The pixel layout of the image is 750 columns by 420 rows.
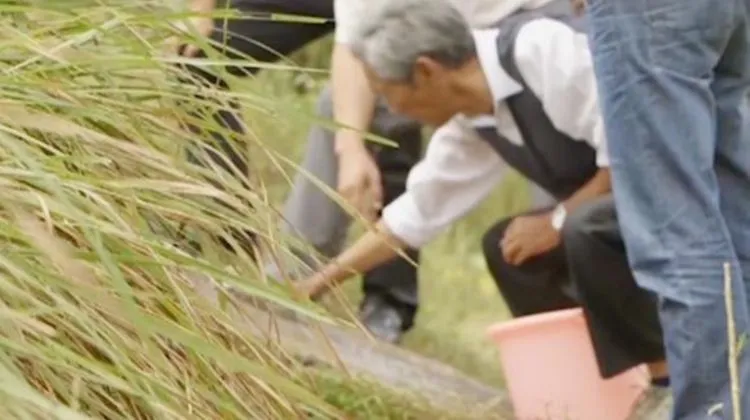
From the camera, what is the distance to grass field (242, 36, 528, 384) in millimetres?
4289

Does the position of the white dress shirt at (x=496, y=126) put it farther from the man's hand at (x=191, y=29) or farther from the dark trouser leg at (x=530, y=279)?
the man's hand at (x=191, y=29)

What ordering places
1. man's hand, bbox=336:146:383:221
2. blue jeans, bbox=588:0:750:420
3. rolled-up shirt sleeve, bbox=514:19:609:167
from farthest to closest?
man's hand, bbox=336:146:383:221
rolled-up shirt sleeve, bbox=514:19:609:167
blue jeans, bbox=588:0:750:420

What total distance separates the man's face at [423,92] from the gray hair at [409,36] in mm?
15

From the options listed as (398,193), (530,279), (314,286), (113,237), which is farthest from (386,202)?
(113,237)

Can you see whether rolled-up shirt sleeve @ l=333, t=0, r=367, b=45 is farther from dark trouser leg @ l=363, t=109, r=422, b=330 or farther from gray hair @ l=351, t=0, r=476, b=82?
dark trouser leg @ l=363, t=109, r=422, b=330

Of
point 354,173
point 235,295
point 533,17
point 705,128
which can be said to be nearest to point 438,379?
point 354,173

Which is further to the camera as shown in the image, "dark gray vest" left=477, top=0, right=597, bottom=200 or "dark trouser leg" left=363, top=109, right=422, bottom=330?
"dark trouser leg" left=363, top=109, right=422, bottom=330

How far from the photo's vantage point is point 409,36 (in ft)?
10.1

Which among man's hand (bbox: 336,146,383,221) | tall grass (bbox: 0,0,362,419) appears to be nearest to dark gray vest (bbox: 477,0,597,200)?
man's hand (bbox: 336,146,383,221)

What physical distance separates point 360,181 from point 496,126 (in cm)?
25

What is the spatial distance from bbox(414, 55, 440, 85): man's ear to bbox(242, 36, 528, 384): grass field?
25 cm

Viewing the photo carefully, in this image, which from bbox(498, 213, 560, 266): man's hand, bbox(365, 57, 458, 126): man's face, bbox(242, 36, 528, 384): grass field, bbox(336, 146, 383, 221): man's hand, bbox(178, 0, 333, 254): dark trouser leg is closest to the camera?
bbox(178, 0, 333, 254): dark trouser leg

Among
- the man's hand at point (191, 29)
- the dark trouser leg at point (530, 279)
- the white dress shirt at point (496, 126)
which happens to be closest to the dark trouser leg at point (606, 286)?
the white dress shirt at point (496, 126)

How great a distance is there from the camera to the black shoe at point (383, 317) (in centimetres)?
396
